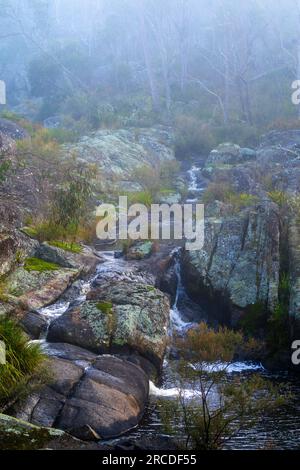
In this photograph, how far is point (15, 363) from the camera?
331 inches

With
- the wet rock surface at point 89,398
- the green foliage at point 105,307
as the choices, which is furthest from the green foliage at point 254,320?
the wet rock surface at point 89,398

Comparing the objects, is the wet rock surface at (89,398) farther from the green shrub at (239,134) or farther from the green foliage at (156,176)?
the green shrub at (239,134)

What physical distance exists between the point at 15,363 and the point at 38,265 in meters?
5.43

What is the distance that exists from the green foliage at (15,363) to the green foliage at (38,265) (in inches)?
171

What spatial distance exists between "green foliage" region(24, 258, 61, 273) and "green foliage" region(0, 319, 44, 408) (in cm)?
433

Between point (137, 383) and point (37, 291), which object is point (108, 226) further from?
point (137, 383)

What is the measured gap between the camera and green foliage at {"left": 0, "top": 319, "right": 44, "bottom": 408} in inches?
316

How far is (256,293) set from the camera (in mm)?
13234

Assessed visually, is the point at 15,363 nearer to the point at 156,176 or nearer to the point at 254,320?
the point at 254,320

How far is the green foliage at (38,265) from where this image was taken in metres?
13.3

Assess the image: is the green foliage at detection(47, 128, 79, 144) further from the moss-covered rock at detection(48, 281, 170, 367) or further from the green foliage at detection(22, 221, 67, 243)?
the moss-covered rock at detection(48, 281, 170, 367)

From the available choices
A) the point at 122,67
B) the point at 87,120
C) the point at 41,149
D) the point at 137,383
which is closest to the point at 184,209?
the point at 41,149

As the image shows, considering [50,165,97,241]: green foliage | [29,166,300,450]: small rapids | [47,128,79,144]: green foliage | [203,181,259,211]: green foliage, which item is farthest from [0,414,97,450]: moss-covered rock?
[47,128,79,144]: green foliage

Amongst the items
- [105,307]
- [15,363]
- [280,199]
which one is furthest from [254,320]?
[15,363]
